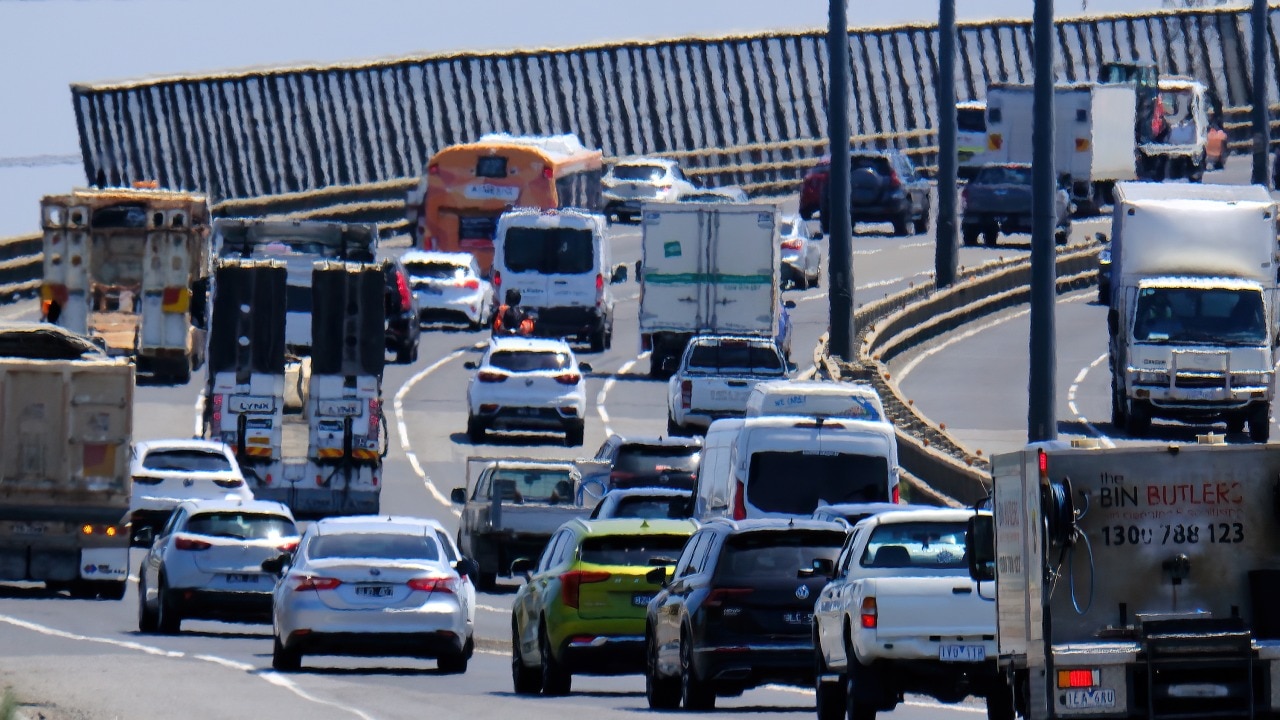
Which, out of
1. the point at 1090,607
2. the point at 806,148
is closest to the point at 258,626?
the point at 1090,607

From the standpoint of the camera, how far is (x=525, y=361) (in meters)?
43.2

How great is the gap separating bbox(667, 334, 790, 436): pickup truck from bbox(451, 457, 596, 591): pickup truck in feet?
26.6

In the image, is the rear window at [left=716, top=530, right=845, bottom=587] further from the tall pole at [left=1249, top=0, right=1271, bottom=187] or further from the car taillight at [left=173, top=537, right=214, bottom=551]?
the tall pole at [left=1249, top=0, right=1271, bottom=187]

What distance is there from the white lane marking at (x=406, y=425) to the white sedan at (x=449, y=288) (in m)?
1.50

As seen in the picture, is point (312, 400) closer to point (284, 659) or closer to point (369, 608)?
point (284, 659)

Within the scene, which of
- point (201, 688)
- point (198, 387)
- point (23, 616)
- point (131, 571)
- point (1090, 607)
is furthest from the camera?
point (198, 387)

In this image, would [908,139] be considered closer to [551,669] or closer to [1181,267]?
[1181,267]

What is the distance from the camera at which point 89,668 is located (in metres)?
21.1

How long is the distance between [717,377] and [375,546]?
62.7 ft

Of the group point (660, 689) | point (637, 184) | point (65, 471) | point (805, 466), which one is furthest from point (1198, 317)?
point (637, 184)

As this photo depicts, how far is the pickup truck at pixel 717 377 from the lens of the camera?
4178 cm

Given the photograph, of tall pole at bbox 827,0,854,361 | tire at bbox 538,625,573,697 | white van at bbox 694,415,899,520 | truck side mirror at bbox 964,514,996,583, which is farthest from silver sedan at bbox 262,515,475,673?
tall pole at bbox 827,0,854,361

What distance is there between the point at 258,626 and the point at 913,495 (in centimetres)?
800

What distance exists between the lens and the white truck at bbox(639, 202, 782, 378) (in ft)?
161
